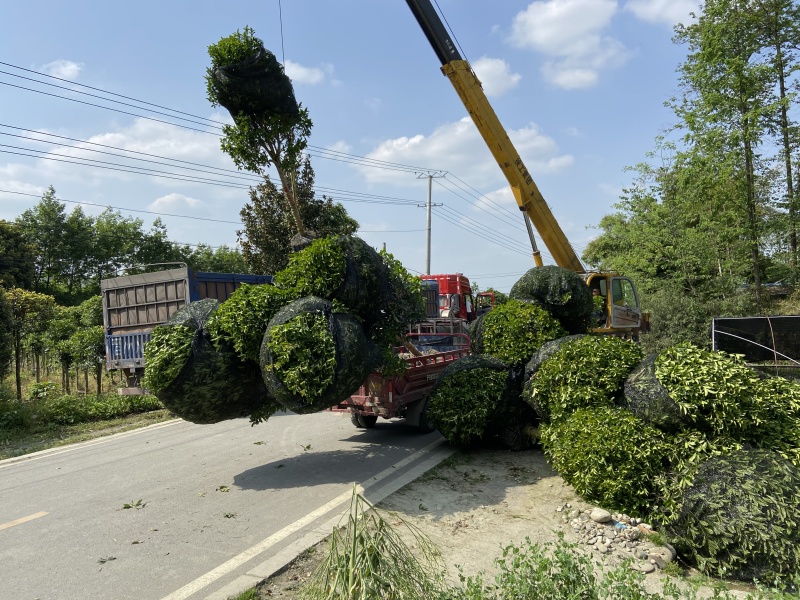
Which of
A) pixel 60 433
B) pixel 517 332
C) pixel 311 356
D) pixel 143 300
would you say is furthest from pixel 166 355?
pixel 143 300

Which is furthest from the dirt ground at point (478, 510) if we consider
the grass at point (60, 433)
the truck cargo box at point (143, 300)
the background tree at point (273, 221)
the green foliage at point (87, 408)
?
the background tree at point (273, 221)

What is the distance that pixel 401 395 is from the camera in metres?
8.07

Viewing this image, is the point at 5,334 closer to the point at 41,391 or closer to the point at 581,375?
the point at 41,391

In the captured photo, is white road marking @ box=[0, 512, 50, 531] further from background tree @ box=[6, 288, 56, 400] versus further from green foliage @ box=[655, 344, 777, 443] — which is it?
background tree @ box=[6, 288, 56, 400]

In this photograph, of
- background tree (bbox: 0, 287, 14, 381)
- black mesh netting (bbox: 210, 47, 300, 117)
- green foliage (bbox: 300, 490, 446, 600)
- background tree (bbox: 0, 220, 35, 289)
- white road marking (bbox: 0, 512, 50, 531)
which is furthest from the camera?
background tree (bbox: 0, 220, 35, 289)

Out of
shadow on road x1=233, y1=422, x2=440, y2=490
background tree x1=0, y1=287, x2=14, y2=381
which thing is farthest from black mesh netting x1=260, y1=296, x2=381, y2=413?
background tree x1=0, y1=287, x2=14, y2=381

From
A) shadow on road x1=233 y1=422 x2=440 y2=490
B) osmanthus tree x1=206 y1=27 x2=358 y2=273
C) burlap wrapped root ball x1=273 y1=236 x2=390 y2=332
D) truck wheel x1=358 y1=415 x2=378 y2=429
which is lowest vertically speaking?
shadow on road x1=233 y1=422 x2=440 y2=490

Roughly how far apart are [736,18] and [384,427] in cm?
1529

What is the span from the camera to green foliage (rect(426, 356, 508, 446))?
23.5 ft

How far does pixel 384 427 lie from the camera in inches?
379

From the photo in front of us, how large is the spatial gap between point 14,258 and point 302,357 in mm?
25688

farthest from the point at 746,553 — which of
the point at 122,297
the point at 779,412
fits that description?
the point at 122,297

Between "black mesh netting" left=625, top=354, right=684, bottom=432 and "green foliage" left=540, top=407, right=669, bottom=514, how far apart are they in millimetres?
103

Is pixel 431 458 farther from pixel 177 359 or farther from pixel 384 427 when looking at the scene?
pixel 177 359
